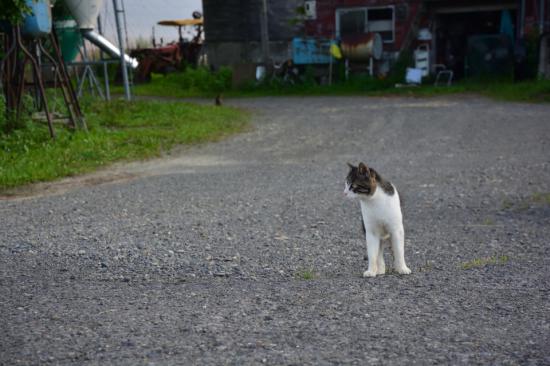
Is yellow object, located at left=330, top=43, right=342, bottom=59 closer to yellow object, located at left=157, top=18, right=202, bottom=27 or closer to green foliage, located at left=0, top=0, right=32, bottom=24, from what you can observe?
yellow object, located at left=157, top=18, right=202, bottom=27

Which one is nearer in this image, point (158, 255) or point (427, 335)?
point (427, 335)

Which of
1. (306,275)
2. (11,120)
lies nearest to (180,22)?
(11,120)

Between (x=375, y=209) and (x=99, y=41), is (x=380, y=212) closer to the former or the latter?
(x=375, y=209)

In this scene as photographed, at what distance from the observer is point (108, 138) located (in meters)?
13.1

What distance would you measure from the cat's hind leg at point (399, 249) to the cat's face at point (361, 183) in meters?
0.37

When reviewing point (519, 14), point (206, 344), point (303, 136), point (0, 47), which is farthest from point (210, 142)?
point (519, 14)

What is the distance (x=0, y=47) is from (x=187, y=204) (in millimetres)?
8658

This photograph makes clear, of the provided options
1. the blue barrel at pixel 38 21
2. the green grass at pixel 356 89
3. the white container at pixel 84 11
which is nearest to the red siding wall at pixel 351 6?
the green grass at pixel 356 89

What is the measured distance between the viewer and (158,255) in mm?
6121

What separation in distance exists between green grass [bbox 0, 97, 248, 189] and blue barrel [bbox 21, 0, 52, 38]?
170 cm

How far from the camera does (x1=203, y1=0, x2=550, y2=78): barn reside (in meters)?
23.4

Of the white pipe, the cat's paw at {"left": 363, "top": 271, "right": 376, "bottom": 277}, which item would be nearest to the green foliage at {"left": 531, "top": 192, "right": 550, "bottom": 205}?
the cat's paw at {"left": 363, "top": 271, "right": 376, "bottom": 277}

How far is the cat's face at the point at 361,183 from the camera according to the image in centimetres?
504

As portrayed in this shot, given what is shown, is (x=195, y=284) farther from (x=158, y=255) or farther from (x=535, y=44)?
(x=535, y=44)
